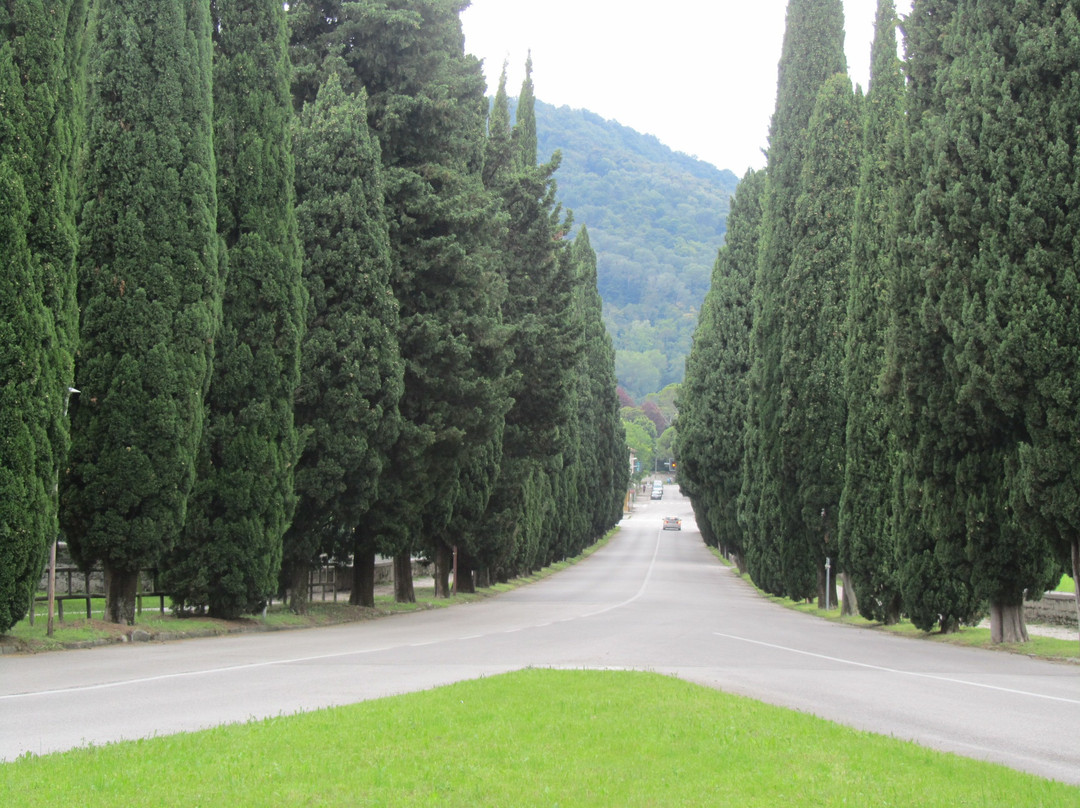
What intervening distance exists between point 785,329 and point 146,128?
1797cm

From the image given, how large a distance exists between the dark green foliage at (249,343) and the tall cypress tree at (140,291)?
5.45 feet

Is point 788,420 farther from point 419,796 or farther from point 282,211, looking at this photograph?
point 419,796

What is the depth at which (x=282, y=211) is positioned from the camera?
21.2m

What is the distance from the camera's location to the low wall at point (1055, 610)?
30.1 meters

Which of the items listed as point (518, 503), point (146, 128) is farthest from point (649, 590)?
point (146, 128)

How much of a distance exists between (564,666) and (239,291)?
1013cm

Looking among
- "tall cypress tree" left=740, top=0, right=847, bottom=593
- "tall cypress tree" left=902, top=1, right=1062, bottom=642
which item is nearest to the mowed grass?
"tall cypress tree" left=902, top=1, right=1062, bottom=642

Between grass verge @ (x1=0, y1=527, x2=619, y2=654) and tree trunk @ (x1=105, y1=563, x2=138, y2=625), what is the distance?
22 centimetres

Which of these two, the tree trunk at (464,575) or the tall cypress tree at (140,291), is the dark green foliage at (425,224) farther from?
the tree trunk at (464,575)

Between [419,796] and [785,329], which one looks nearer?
[419,796]

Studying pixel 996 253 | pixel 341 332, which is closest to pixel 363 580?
pixel 341 332

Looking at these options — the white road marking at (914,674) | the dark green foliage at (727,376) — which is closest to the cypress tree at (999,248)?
the white road marking at (914,674)

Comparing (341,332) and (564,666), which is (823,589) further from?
(564,666)

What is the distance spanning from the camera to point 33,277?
14.8 metres
